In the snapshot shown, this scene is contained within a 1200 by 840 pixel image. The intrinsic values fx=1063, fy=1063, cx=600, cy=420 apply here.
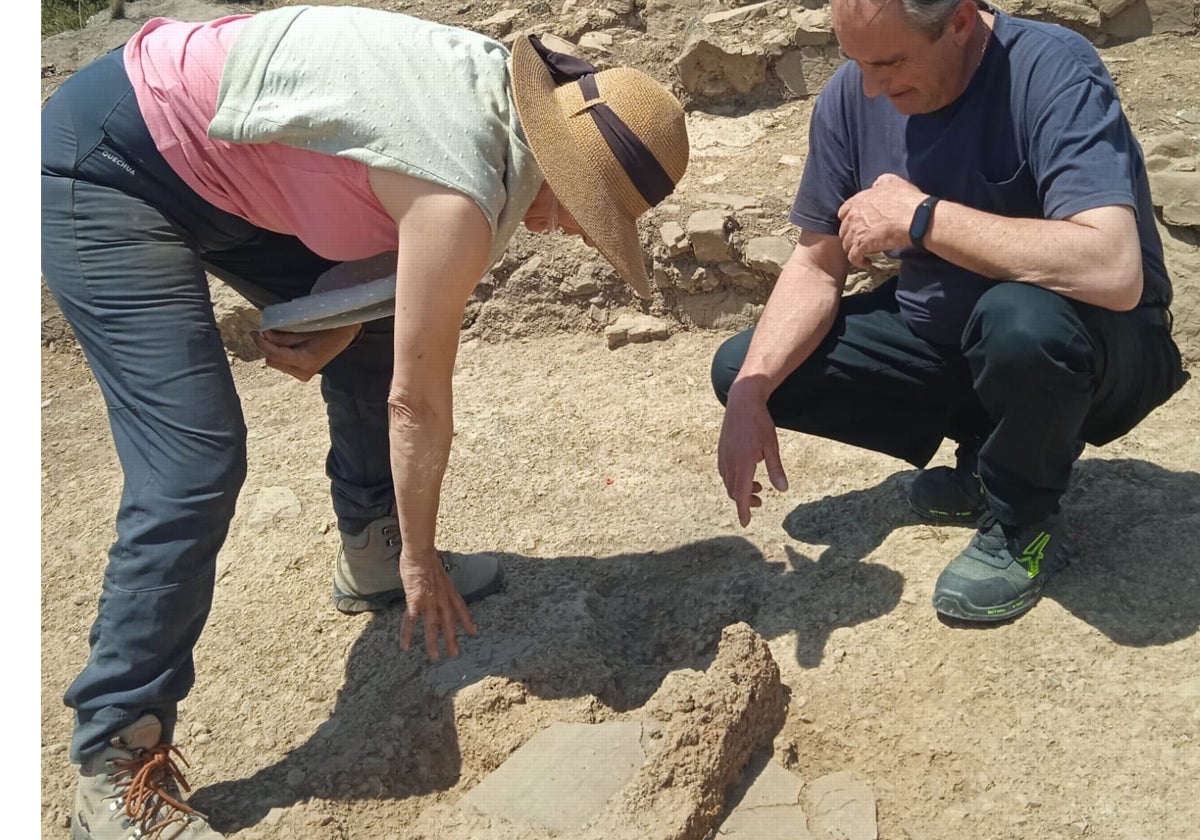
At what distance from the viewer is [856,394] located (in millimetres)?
2588

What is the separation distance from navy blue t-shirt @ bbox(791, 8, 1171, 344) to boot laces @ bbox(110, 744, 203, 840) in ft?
5.92

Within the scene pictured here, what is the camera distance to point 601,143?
6.31 feet

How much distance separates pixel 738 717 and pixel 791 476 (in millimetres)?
1146

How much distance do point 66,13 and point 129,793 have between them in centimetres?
693

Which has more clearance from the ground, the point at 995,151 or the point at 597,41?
the point at 995,151

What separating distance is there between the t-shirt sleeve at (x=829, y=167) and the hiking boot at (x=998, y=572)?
79 centimetres

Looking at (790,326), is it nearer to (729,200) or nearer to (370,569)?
(370,569)

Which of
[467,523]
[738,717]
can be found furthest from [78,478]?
[738,717]

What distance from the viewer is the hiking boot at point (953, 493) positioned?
8.64 feet

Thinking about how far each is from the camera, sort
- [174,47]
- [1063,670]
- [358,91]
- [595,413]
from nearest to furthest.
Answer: [358,91], [174,47], [1063,670], [595,413]

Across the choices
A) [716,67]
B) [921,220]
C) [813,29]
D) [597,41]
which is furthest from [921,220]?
[597,41]

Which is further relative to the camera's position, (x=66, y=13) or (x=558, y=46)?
(x=66, y=13)

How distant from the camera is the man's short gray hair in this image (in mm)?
2080

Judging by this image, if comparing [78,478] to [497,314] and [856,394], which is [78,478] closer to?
[497,314]
